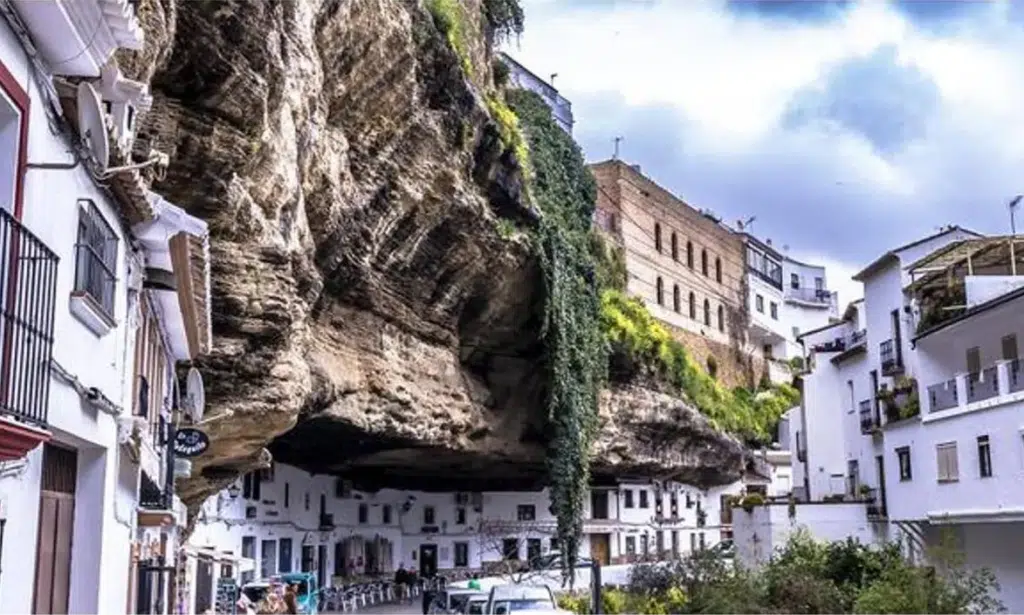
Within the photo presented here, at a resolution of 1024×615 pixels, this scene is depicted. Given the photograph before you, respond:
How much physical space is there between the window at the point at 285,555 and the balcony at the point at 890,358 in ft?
68.9

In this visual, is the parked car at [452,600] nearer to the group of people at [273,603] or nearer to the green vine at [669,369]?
the group of people at [273,603]

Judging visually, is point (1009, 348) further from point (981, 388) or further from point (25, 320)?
point (25, 320)

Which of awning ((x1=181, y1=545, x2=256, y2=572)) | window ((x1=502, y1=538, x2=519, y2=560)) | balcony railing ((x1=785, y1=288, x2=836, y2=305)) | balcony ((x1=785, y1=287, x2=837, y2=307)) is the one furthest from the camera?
balcony railing ((x1=785, y1=288, x2=836, y2=305))

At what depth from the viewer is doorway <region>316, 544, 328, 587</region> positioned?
40625 mm

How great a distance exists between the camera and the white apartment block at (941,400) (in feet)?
90.3

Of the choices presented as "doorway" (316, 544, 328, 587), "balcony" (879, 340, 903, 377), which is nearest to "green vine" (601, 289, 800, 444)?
"balcony" (879, 340, 903, 377)

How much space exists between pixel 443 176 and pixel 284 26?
1021cm

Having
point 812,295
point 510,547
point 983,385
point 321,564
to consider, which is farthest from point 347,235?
point 812,295

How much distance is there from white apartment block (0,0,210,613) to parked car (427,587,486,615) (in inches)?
550

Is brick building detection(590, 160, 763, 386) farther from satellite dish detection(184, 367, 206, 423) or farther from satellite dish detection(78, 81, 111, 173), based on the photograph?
satellite dish detection(78, 81, 111, 173)

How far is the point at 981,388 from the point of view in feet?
92.7

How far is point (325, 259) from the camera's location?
24797 mm

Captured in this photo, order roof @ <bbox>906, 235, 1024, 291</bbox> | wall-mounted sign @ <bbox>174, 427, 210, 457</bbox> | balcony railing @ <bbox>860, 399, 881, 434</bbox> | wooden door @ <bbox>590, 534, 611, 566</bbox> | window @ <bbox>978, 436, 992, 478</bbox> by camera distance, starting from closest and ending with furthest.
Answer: wall-mounted sign @ <bbox>174, 427, 210, 457</bbox>
window @ <bbox>978, 436, 992, 478</bbox>
roof @ <bbox>906, 235, 1024, 291</bbox>
balcony railing @ <bbox>860, 399, 881, 434</bbox>
wooden door @ <bbox>590, 534, 611, 566</bbox>

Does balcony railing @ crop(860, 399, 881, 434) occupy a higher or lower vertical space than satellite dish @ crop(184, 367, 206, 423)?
higher
